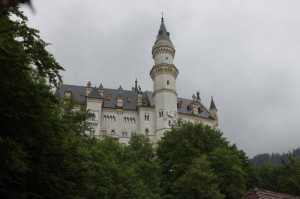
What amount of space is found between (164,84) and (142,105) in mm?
6755

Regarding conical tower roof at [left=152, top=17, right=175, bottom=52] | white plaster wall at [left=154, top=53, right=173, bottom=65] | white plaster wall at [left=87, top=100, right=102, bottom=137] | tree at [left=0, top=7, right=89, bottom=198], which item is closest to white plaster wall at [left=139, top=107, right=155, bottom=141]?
white plaster wall at [left=87, top=100, right=102, bottom=137]

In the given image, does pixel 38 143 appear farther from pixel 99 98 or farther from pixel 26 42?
pixel 99 98

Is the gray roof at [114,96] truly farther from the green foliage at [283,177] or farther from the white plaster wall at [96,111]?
the green foliage at [283,177]

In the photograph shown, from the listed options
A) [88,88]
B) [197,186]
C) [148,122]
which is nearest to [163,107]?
[148,122]

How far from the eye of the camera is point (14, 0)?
8.44 ft

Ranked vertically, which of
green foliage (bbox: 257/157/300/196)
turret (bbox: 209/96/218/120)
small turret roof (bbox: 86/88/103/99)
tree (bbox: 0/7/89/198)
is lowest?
tree (bbox: 0/7/89/198)

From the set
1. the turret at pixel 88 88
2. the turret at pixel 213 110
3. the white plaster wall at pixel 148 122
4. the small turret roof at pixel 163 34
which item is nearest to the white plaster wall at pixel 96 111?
the turret at pixel 88 88

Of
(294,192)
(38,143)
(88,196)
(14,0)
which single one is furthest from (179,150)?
(14,0)

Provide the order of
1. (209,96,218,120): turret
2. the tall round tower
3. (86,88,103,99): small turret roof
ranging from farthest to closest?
(209,96,218,120): turret
the tall round tower
(86,88,103,99): small turret roof

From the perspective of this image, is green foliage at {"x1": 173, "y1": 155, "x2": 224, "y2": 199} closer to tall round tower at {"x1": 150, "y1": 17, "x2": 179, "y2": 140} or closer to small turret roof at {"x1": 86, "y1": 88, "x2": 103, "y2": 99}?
tall round tower at {"x1": 150, "y1": 17, "x2": 179, "y2": 140}

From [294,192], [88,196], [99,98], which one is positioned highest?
[99,98]

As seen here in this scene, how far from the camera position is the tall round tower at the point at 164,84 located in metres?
80.8

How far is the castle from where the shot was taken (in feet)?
263

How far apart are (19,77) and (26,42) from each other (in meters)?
2.27
